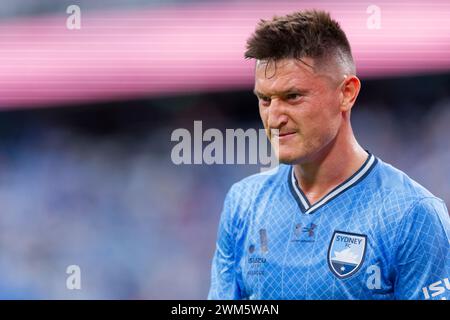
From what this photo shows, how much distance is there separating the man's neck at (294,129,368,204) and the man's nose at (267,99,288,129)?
175 mm

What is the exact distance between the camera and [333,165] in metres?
2.29

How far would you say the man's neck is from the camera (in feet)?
7.48

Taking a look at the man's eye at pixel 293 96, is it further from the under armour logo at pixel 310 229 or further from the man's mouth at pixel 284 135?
the under armour logo at pixel 310 229

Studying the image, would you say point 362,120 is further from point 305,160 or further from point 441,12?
point 305,160

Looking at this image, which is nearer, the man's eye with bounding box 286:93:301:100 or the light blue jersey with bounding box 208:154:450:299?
the light blue jersey with bounding box 208:154:450:299

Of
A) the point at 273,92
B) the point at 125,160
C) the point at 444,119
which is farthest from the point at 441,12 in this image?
the point at 125,160

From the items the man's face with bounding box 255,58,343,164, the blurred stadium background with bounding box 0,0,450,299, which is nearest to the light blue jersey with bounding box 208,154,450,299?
the man's face with bounding box 255,58,343,164

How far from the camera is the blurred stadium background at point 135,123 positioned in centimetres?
303

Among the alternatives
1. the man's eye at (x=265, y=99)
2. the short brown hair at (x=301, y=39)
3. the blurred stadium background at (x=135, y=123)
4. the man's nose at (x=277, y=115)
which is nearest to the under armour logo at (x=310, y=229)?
the man's nose at (x=277, y=115)

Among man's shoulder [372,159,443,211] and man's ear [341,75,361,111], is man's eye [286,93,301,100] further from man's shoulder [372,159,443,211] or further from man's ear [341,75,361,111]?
man's shoulder [372,159,443,211]

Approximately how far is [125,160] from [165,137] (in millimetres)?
297

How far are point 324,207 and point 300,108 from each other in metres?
0.36

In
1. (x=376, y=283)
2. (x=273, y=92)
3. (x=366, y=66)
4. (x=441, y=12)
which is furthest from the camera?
(x=366, y=66)
